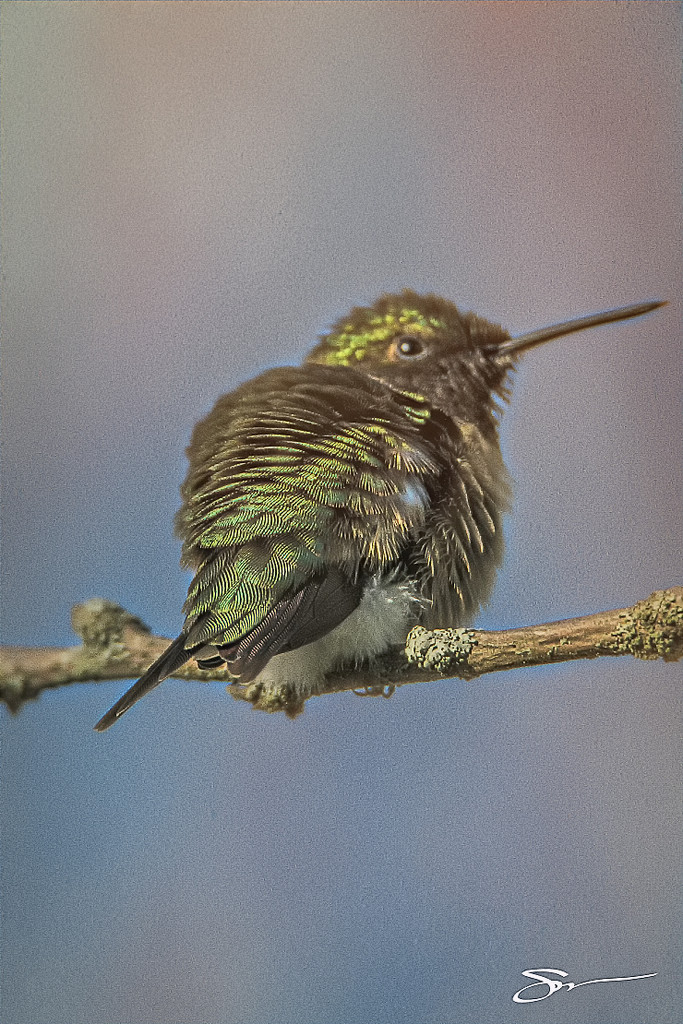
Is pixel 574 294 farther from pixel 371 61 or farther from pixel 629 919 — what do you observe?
pixel 629 919

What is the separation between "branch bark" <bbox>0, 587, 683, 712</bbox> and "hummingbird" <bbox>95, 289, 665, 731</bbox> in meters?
0.05

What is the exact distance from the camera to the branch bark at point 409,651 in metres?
1.61

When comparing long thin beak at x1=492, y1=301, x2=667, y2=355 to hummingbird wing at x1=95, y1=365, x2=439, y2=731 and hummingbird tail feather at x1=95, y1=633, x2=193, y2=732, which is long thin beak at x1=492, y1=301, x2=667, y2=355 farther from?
hummingbird tail feather at x1=95, y1=633, x2=193, y2=732

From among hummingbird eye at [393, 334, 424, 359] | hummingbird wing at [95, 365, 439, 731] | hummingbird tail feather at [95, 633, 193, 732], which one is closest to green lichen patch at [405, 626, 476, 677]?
hummingbird wing at [95, 365, 439, 731]

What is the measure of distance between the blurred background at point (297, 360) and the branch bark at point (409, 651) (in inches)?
1.3

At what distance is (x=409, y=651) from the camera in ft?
5.64

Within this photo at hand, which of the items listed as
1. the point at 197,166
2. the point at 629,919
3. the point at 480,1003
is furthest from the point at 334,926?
the point at 197,166

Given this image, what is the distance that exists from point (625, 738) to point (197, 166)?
130 centimetres

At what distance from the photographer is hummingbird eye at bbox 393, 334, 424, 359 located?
6.22 ft
